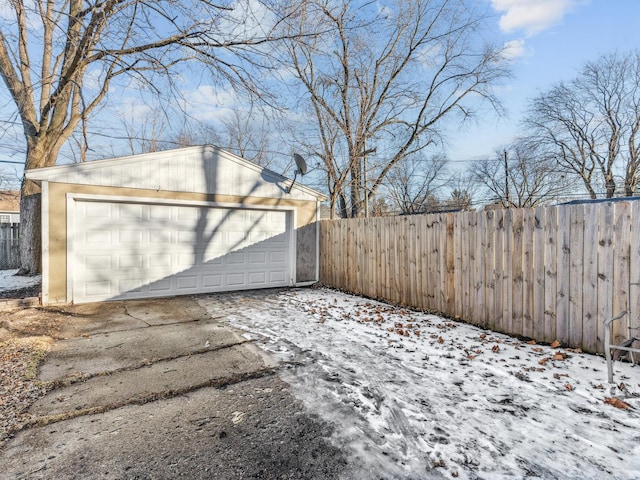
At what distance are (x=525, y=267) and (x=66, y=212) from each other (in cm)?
735

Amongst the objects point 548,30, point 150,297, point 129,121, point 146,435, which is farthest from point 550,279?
point 129,121

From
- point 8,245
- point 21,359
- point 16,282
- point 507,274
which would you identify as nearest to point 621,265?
point 507,274

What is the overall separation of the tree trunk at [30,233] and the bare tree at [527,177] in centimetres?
2112

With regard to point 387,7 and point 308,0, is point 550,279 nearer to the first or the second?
point 308,0

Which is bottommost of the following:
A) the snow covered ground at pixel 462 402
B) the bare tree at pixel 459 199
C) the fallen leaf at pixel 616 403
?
the snow covered ground at pixel 462 402

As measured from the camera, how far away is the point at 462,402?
2.41 metres

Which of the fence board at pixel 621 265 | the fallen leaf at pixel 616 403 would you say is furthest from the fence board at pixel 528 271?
the fallen leaf at pixel 616 403

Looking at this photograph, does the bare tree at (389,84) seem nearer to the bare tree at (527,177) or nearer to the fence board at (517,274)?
the fence board at (517,274)

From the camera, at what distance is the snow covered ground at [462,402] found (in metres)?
1.77

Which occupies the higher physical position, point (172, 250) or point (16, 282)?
point (172, 250)

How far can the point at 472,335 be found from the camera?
4109 mm

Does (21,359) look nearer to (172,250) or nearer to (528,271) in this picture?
(172,250)

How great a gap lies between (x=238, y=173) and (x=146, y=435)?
5.99 meters

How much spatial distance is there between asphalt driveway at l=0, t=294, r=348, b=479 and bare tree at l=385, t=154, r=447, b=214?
46.4 ft
